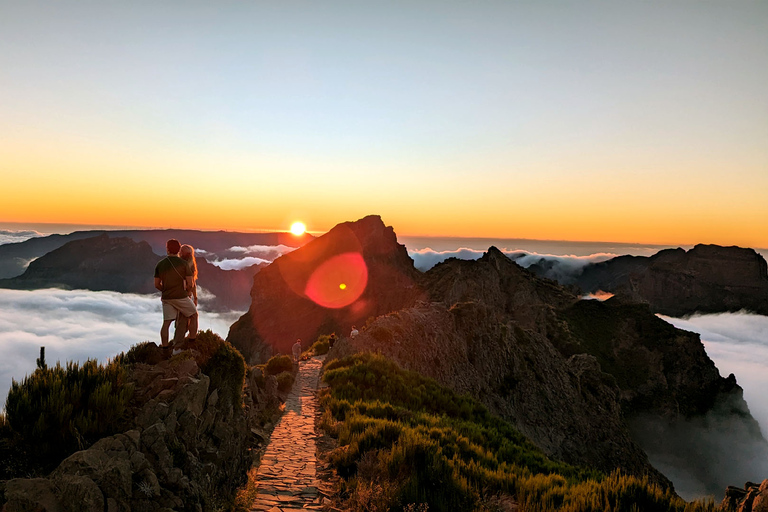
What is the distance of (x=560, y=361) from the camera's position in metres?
40.8

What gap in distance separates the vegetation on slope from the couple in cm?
453

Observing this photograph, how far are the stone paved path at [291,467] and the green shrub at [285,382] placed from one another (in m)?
2.49

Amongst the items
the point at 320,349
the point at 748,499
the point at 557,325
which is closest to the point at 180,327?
the point at 748,499

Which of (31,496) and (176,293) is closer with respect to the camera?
(31,496)

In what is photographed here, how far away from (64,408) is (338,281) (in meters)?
106

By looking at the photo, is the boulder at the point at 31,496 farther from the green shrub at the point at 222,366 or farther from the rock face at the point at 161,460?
the green shrub at the point at 222,366

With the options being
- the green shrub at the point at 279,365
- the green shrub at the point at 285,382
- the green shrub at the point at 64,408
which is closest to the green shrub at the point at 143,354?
the green shrub at the point at 64,408

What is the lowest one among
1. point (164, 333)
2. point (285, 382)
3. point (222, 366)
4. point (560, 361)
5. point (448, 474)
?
point (560, 361)

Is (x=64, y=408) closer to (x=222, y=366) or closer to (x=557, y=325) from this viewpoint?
(x=222, y=366)

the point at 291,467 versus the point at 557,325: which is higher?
the point at 291,467

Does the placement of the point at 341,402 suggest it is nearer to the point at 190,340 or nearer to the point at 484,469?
the point at 484,469

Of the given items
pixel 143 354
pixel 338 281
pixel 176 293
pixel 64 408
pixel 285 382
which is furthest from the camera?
pixel 338 281

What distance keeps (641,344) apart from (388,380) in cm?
10123

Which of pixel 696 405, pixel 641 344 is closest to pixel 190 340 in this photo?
pixel 641 344
